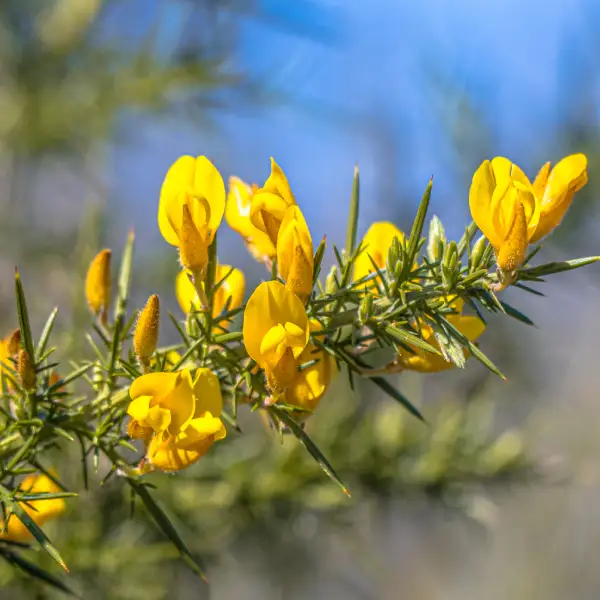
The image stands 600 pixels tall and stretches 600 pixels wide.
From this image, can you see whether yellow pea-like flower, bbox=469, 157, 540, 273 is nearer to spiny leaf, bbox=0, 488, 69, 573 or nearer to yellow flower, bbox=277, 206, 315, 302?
yellow flower, bbox=277, 206, 315, 302

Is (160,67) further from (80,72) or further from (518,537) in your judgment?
(518,537)

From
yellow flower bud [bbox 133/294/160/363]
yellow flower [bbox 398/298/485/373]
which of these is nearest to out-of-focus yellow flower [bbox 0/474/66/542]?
yellow flower bud [bbox 133/294/160/363]

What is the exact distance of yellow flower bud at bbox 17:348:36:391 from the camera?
1.02ft

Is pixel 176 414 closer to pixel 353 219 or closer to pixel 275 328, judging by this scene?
pixel 275 328

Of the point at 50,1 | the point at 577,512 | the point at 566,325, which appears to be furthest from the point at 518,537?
the point at 50,1

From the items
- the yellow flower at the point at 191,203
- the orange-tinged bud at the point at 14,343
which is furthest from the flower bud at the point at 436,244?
the orange-tinged bud at the point at 14,343

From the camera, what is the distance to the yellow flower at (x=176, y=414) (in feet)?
0.92

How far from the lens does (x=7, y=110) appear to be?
53.7 inches

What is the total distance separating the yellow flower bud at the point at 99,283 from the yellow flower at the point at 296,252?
0.48ft

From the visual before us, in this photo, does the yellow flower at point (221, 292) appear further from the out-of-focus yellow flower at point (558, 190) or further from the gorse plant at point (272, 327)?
the out-of-focus yellow flower at point (558, 190)

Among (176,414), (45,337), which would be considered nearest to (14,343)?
(45,337)

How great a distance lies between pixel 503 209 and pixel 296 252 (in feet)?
0.32

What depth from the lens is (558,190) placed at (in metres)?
0.31

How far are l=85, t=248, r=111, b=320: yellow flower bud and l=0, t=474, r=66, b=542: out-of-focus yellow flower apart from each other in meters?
0.11
